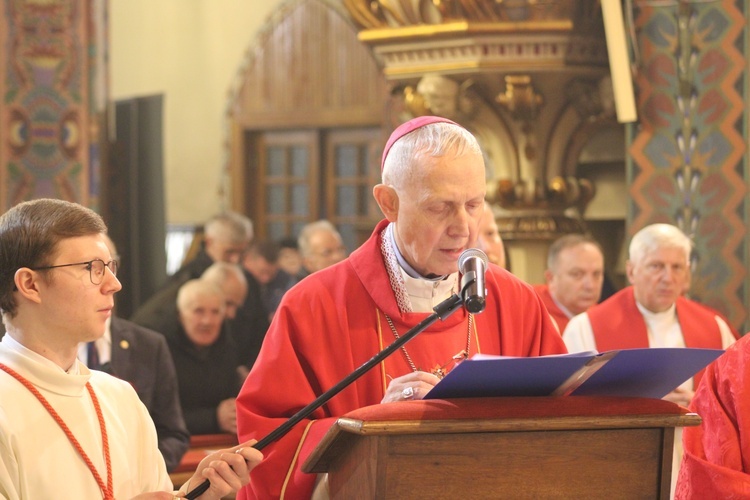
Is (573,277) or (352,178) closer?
(573,277)

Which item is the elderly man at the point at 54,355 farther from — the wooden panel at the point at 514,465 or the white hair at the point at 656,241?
the white hair at the point at 656,241

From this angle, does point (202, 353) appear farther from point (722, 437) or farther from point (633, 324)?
point (722, 437)

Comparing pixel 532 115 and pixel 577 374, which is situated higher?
pixel 532 115

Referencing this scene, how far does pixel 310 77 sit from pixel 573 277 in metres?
6.18

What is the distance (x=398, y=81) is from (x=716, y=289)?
2309mm

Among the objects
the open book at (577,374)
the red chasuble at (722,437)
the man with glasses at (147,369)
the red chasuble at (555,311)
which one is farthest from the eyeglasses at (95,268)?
the red chasuble at (555,311)

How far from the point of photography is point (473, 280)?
8.15ft

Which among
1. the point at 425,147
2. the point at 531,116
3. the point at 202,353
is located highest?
the point at 531,116

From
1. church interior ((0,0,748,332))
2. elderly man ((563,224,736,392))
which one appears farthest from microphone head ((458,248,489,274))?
church interior ((0,0,748,332))

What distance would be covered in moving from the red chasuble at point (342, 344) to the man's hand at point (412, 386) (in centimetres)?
27

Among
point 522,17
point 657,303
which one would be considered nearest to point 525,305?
point 657,303

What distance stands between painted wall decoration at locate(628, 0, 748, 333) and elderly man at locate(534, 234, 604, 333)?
A: 393 mm

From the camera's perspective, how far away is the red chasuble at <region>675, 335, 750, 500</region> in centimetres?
336

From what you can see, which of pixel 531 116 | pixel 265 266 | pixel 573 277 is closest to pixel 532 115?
pixel 531 116
